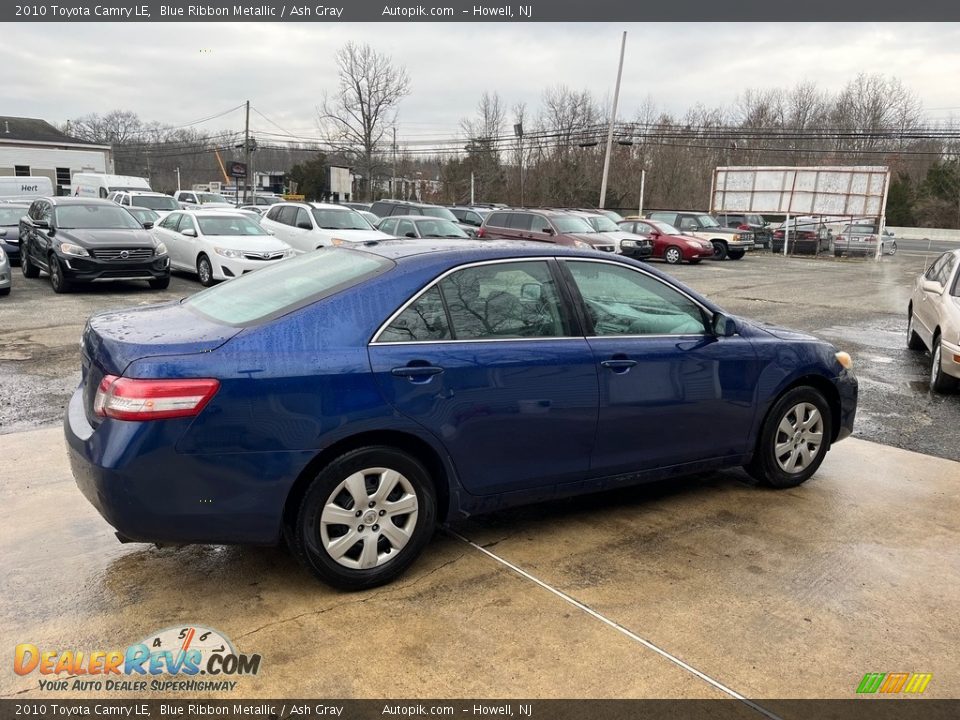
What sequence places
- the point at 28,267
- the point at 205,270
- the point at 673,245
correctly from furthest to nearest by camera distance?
the point at 673,245
the point at 28,267
the point at 205,270

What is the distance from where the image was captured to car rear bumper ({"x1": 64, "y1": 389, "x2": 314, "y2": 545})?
301 centimetres

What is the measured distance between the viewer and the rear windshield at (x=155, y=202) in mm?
23889

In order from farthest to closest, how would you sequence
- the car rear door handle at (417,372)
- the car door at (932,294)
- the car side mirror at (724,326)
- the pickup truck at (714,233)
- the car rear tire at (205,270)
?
the pickup truck at (714,233), the car rear tire at (205,270), the car door at (932,294), the car side mirror at (724,326), the car rear door handle at (417,372)

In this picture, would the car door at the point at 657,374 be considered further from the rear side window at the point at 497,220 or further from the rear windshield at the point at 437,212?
the rear windshield at the point at 437,212

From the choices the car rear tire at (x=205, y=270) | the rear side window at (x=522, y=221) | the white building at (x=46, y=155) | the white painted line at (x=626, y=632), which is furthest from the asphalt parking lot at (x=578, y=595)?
the white building at (x=46, y=155)

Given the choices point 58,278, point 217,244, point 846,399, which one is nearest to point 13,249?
point 58,278

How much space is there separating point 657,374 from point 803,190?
1287 inches

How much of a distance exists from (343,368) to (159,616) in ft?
4.36

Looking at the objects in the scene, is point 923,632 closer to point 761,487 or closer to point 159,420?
point 761,487

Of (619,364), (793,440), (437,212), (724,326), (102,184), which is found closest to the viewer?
(619,364)

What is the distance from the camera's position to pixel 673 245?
82.2 ft

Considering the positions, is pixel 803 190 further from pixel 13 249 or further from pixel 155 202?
pixel 13 249

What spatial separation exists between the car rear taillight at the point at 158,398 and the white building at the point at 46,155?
55571mm

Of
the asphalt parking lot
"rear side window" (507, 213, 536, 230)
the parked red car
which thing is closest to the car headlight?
the asphalt parking lot
